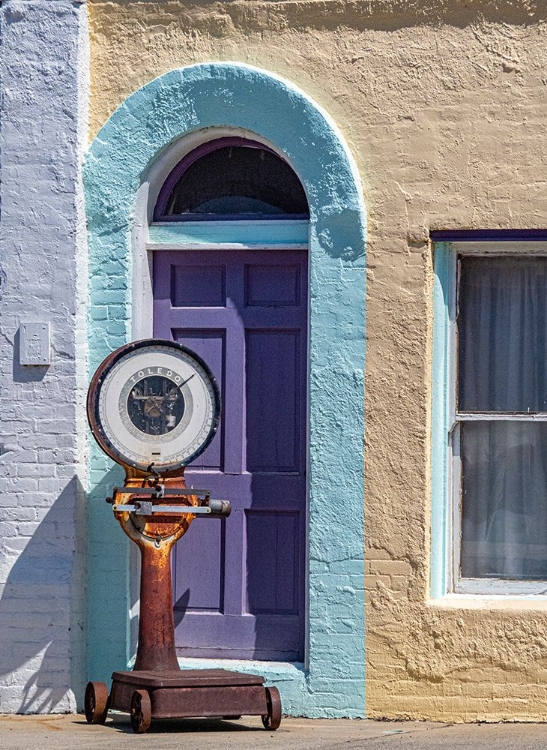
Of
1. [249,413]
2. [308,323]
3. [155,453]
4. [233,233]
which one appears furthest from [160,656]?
[233,233]

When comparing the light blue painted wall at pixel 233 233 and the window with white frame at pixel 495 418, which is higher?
the light blue painted wall at pixel 233 233

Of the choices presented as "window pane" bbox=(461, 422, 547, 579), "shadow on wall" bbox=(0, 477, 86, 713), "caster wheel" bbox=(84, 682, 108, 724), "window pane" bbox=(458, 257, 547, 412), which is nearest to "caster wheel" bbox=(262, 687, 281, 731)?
"caster wheel" bbox=(84, 682, 108, 724)

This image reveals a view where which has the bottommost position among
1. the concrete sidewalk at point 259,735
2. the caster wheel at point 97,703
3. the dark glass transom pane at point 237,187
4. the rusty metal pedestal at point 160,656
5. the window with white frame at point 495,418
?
the concrete sidewalk at point 259,735

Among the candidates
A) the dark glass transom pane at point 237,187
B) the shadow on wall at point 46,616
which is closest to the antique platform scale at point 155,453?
the shadow on wall at point 46,616

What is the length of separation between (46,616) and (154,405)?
128 cm

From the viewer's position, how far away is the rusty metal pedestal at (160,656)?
20.8ft

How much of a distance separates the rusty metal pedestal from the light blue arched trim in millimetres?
454

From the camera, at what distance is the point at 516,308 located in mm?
7055

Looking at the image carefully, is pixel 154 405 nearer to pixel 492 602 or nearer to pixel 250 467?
pixel 250 467

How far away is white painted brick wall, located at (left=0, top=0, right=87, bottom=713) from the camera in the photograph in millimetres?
7008

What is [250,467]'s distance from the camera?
7199 millimetres

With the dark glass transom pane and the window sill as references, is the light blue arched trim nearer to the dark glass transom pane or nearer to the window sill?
the dark glass transom pane

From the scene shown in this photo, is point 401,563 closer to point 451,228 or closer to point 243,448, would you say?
point 243,448

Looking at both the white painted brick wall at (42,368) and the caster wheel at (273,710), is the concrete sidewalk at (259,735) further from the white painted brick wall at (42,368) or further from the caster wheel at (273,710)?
the white painted brick wall at (42,368)
